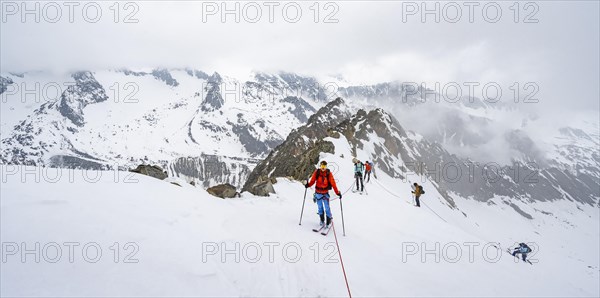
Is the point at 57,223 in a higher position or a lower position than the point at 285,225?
higher

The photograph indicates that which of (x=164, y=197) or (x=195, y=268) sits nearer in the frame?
(x=195, y=268)

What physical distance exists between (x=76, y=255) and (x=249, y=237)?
4.93 metres

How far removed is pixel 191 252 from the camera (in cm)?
827

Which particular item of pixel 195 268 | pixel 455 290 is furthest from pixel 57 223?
pixel 455 290

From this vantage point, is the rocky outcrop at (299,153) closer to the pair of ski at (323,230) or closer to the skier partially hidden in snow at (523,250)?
the pair of ski at (323,230)

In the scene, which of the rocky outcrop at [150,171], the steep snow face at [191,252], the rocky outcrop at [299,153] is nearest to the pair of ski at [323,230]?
the steep snow face at [191,252]

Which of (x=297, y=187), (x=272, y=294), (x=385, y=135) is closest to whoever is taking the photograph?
(x=272, y=294)

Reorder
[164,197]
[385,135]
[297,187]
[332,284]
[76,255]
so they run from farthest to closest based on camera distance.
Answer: [385,135] → [297,187] → [164,197] → [332,284] → [76,255]

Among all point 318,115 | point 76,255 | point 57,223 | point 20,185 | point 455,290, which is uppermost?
point 318,115

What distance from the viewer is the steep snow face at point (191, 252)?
6656mm

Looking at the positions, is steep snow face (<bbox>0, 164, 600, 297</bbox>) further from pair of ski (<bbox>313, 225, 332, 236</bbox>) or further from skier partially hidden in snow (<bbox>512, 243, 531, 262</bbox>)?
skier partially hidden in snow (<bbox>512, 243, 531, 262</bbox>)

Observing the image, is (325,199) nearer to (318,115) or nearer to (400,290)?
(400,290)

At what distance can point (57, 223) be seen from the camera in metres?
7.90

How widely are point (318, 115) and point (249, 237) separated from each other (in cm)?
12104
